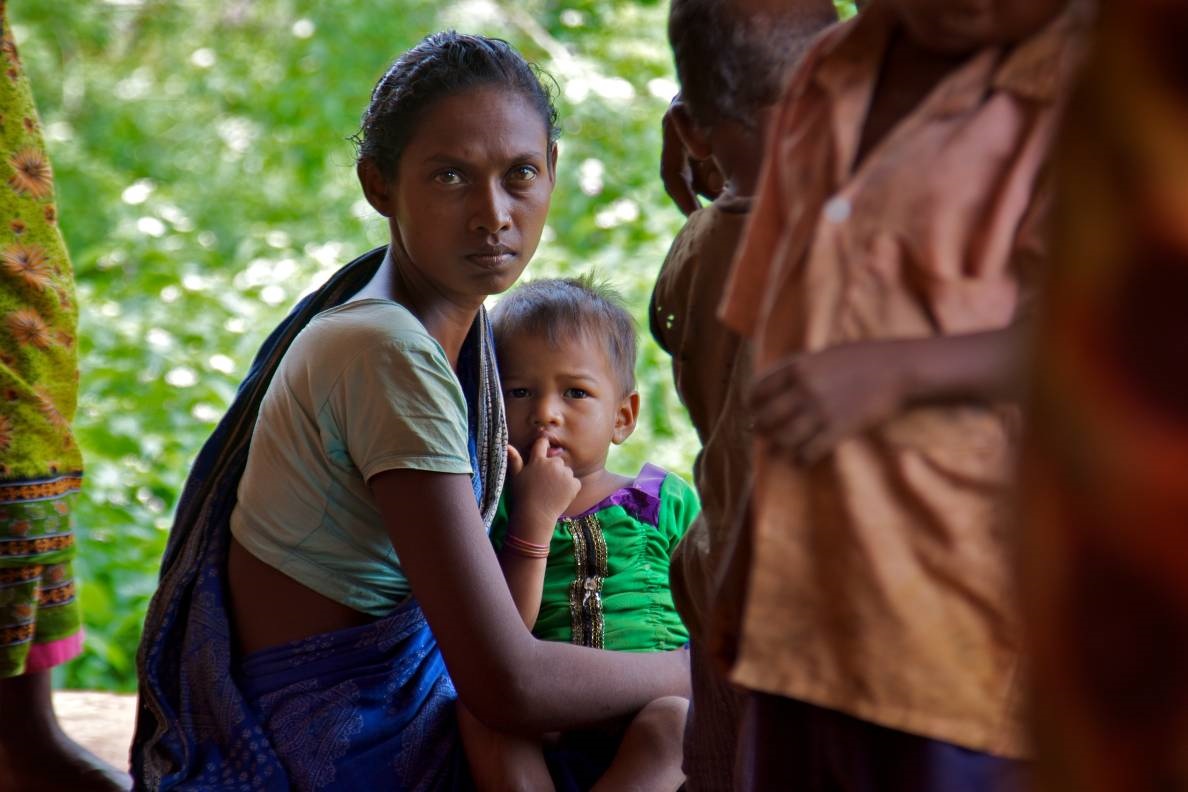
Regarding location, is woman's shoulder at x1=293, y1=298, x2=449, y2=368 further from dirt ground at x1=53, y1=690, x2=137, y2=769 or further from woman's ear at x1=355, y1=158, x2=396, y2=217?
dirt ground at x1=53, y1=690, x2=137, y2=769

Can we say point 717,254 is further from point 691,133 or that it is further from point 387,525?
point 387,525

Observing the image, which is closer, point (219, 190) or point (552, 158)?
point (552, 158)

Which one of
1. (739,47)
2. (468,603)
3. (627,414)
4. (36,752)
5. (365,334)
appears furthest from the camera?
(627,414)

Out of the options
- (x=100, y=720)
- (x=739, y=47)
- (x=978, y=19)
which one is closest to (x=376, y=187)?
(x=739, y=47)

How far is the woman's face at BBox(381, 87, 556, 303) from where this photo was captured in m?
2.21

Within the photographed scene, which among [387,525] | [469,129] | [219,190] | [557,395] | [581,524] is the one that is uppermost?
[219,190]

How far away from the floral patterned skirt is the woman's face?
850mm

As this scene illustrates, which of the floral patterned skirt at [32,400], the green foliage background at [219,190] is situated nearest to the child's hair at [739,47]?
the floral patterned skirt at [32,400]

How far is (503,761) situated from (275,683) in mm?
386

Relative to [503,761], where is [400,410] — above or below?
above

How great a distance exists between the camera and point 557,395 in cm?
253

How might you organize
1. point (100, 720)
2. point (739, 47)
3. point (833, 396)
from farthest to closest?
point (100, 720) < point (739, 47) < point (833, 396)

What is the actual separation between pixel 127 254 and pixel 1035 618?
21.6ft

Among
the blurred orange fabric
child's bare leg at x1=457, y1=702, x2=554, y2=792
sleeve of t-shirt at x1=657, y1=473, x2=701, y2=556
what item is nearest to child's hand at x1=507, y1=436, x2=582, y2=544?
sleeve of t-shirt at x1=657, y1=473, x2=701, y2=556
